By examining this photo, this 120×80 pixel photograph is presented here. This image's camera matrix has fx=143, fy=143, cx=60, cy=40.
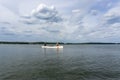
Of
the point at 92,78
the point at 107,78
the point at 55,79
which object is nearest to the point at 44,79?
the point at 55,79

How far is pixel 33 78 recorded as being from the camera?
602 inches

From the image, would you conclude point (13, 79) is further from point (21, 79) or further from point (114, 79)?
point (114, 79)

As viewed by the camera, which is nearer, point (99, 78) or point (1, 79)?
point (1, 79)

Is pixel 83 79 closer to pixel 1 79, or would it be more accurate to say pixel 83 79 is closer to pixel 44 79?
pixel 44 79

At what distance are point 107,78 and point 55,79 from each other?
19.1 feet

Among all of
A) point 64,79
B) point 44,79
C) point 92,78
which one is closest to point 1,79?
point 44,79

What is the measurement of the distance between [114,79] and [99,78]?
1582 mm

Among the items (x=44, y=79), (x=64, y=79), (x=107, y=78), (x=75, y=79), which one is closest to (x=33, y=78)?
(x=44, y=79)

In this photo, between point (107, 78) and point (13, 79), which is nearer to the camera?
point (13, 79)

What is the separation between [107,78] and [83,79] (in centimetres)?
286

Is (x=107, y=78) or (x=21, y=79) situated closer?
(x=21, y=79)

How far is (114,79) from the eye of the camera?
15539mm

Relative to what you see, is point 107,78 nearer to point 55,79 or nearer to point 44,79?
point 55,79

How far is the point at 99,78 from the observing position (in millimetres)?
15812
